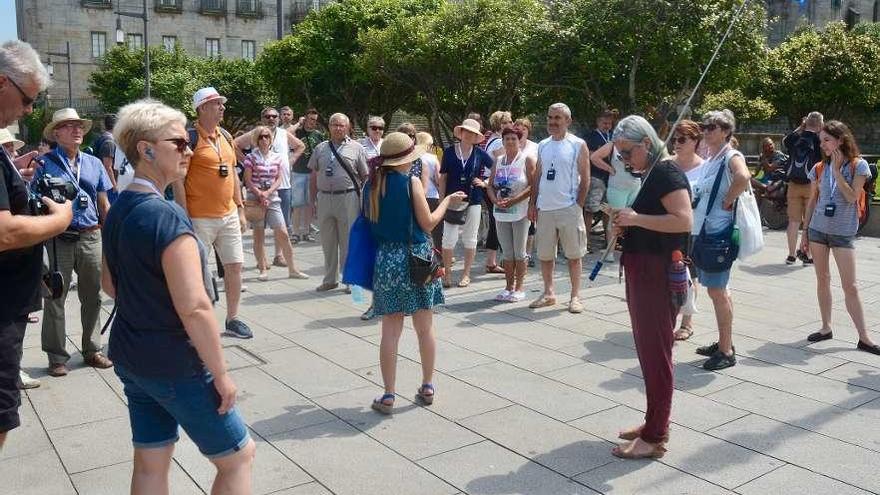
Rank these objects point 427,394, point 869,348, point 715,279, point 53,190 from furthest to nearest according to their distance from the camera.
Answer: point 869,348 → point 715,279 → point 427,394 → point 53,190

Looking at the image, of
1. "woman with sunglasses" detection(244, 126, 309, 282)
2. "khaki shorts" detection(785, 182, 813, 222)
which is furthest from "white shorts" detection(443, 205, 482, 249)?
"khaki shorts" detection(785, 182, 813, 222)

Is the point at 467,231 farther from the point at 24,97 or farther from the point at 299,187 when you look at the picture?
the point at 24,97

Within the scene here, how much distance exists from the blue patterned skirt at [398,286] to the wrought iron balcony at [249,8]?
188 ft

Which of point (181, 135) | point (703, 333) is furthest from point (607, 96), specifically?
point (181, 135)

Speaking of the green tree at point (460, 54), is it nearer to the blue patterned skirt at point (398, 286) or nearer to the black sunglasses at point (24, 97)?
the blue patterned skirt at point (398, 286)

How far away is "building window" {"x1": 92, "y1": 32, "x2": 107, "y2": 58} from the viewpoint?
176 feet

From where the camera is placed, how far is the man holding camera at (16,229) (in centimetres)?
285

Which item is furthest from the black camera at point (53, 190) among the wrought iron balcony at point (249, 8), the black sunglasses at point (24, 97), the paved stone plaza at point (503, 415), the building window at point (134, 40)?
the wrought iron balcony at point (249, 8)

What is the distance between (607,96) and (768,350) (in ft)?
23.1

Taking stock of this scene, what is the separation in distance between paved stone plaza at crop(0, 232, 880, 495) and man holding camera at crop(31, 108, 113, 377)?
7.6 inches

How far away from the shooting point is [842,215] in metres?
6.23

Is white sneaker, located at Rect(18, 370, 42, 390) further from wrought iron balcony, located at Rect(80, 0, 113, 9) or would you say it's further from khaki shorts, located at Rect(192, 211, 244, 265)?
wrought iron balcony, located at Rect(80, 0, 113, 9)

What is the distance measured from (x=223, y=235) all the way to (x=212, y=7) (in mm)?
55327

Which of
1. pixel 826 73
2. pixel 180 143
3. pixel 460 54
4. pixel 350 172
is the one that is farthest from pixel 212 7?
pixel 180 143
